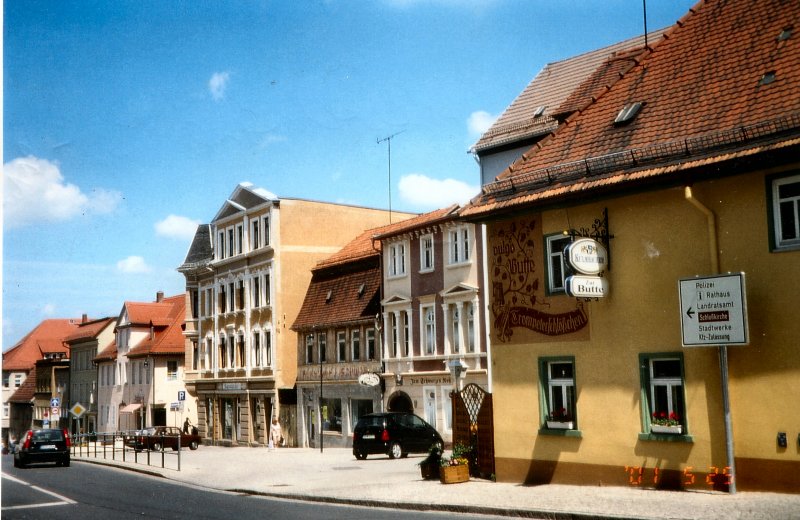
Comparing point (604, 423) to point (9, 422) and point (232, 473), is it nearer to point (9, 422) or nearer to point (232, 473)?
point (232, 473)

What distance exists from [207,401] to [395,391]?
2293 cm

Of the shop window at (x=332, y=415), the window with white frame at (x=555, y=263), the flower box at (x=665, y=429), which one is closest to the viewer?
the flower box at (x=665, y=429)

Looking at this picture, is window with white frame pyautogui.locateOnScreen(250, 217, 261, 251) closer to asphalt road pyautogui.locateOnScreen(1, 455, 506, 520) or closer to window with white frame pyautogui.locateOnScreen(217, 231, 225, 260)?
window with white frame pyautogui.locateOnScreen(217, 231, 225, 260)

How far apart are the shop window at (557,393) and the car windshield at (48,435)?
2362cm

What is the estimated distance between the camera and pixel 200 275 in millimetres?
62562

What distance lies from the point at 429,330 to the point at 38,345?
71.6 m

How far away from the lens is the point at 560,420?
19.8 metres

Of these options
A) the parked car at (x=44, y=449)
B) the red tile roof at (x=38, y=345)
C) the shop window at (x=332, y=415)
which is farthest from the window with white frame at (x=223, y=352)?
the red tile roof at (x=38, y=345)

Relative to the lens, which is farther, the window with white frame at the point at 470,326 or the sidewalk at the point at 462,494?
the window with white frame at the point at 470,326

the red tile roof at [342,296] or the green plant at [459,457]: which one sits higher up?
the red tile roof at [342,296]

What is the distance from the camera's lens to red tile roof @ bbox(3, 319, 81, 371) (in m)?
99.2

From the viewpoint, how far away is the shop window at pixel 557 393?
1975 centimetres

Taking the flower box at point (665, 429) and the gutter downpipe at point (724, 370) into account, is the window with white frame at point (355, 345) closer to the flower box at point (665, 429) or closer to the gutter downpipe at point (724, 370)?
the flower box at point (665, 429)

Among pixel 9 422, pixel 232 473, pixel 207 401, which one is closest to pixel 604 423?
pixel 232 473
